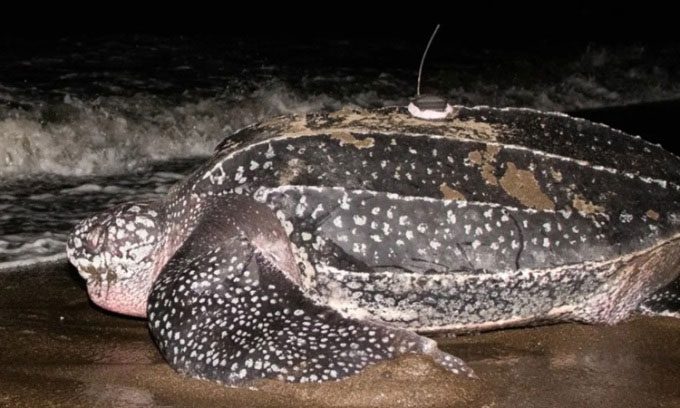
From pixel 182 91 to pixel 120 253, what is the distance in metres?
5.70

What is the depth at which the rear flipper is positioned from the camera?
3.06m

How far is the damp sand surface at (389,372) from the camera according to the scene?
2.40 meters

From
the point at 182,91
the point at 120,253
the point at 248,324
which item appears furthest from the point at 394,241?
the point at 182,91

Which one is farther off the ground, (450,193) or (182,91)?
(450,193)

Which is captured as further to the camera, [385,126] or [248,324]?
[385,126]

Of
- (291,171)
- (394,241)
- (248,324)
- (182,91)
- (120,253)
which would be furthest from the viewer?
(182,91)

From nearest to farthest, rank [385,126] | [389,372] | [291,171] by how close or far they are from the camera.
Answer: [389,372] < [291,171] < [385,126]

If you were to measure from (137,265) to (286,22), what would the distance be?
12569 millimetres

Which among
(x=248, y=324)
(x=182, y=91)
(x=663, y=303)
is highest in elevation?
(x=248, y=324)

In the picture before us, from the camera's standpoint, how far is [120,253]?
3.06m

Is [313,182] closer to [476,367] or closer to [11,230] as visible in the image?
[476,367]

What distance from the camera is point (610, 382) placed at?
2.57m

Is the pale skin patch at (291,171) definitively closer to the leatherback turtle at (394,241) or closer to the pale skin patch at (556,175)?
the leatherback turtle at (394,241)

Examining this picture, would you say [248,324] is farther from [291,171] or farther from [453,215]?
[453,215]
